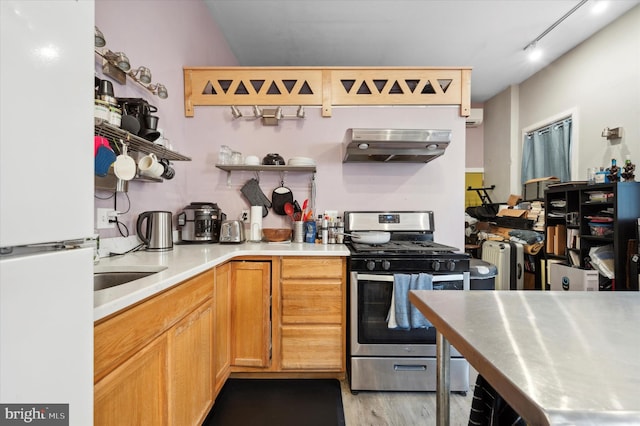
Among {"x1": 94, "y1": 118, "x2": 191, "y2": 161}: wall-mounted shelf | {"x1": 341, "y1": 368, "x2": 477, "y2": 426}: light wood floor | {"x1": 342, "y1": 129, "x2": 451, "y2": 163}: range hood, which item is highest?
{"x1": 342, "y1": 129, "x2": 451, "y2": 163}: range hood

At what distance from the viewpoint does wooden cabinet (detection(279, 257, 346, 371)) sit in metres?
1.92

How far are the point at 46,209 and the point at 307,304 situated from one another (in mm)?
1639

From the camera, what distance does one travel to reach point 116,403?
809 millimetres

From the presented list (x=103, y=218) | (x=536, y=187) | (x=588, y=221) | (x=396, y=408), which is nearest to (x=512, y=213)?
(x=536, y=187)

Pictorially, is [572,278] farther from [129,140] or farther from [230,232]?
[129,140]

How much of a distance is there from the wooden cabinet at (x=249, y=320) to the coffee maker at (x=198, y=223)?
469mm

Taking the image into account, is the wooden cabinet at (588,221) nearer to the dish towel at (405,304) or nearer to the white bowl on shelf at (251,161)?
the dish towel at (405,304)

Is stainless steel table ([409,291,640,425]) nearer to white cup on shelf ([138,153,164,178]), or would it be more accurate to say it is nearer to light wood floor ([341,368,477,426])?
light wood floor ([341,368,477,426])

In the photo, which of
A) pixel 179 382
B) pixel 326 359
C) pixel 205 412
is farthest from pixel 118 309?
pixel 326 359

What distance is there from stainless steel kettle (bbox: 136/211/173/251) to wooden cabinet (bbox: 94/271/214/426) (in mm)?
506

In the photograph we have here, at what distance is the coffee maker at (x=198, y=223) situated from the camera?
2.19 m

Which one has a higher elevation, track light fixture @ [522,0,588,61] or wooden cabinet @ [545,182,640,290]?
track light fixture @ [522,0,588,61]

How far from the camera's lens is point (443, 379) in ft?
2.95

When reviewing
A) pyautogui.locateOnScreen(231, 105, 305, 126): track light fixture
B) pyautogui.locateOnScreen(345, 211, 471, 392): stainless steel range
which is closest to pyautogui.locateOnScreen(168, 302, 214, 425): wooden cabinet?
pyautogui.locateOnScreen(345, 211, 471, 392): stainless steel range
